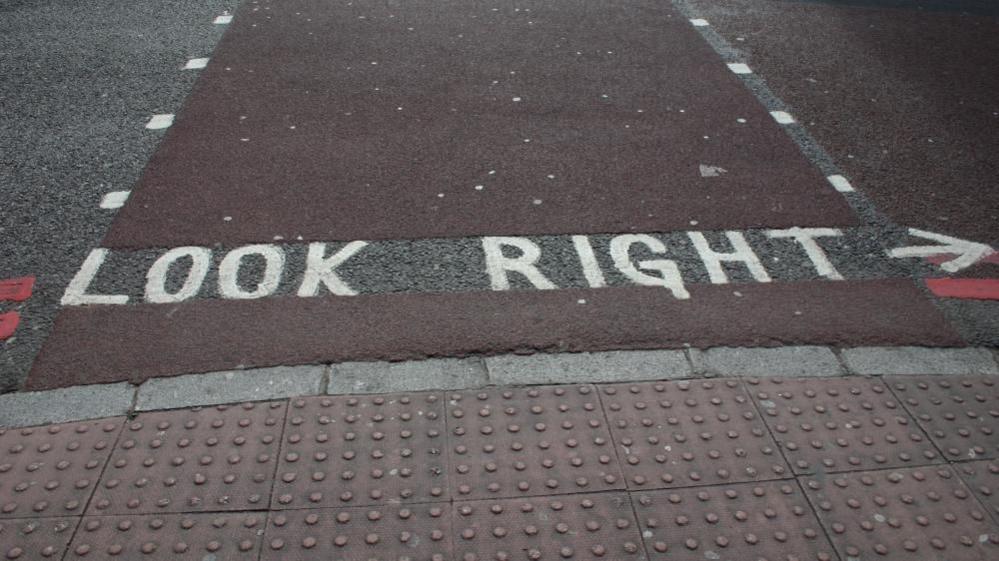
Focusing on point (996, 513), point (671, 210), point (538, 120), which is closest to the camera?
point (996, 513)

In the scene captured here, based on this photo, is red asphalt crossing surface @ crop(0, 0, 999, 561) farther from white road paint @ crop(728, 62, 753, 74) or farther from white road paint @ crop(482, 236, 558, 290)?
white road paint @ crop(728, 62, 753, 74)

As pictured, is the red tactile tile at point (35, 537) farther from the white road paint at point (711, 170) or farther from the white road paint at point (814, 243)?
the white road paint at point (711, 170)

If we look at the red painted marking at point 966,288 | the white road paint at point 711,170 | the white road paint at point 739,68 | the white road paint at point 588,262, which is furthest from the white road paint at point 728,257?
the white road paint at point 739,68

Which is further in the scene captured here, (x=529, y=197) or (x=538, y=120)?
(x=538, y=120)

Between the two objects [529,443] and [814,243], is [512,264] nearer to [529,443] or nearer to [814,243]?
[529,443]

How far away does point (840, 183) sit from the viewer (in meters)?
5.77

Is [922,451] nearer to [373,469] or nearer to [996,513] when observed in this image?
[996,513]

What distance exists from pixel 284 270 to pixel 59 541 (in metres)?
1.91

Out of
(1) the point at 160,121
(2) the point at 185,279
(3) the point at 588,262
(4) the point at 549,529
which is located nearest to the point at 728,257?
(3) the point at 588,262

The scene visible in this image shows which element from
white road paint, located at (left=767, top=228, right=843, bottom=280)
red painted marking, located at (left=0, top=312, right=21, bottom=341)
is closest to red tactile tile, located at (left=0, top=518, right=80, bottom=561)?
red painted marking, located at (left=0, top=312, right=21, bottom=341)

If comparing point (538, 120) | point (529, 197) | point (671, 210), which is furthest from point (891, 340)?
point (538, 120)

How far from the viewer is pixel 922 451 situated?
11.9 ft

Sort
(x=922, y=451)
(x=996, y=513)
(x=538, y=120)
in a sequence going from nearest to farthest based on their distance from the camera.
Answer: (x=996, y=513) → (x=922, y=451) → (x=538, y=120)

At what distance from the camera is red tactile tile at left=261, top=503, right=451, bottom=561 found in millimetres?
3102
